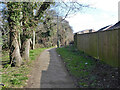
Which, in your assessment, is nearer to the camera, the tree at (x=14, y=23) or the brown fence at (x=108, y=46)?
the brown fence at (x=108, y=46)

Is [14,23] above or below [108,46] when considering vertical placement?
above

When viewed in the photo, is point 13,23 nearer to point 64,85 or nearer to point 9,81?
point 9,81

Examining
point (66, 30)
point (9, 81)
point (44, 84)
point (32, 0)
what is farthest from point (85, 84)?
point (66, 30)

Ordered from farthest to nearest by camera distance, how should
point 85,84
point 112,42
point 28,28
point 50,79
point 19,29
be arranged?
point 28,28 < point 19,29 < point 112,42 < point 50,79 < point 85,84

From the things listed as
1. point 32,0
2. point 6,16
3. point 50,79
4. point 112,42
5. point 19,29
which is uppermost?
point 32,0

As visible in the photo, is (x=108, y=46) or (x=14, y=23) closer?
(x=108, y=46)

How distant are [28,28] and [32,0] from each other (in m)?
1.85

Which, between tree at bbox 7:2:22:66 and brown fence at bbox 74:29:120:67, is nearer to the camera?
brown fence at bbox 74:29:120:67

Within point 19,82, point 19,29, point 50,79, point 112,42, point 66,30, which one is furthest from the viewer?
point 66,30

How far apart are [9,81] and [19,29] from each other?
393cm

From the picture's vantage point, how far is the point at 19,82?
6047 millimetres

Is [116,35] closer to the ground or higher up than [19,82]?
higher up

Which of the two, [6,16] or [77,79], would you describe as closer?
[77,79]

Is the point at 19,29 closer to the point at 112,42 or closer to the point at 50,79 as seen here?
the point at 50,79
